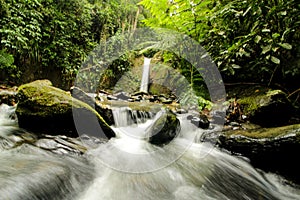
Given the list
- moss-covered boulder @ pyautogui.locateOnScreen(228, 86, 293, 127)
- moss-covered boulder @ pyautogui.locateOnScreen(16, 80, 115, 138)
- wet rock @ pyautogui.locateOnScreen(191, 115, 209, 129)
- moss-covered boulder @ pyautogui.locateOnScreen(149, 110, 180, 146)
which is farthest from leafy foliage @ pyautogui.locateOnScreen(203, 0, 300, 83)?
moss-covered boulder @ pyautogui.locateOnScreen(16, 80, 115, 138)

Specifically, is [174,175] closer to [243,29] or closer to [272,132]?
[272,132]

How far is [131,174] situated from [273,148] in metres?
1.58

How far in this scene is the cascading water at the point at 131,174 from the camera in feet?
5.07

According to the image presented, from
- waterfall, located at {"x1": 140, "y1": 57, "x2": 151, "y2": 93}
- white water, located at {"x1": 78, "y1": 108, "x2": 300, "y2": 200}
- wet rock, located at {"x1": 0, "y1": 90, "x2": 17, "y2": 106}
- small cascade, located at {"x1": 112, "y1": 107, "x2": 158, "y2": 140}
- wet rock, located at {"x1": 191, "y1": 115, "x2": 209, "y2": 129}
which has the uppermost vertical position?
waterfall, located at {"x1": 140, "y1": 57, "x2": 151, "y2": 93}

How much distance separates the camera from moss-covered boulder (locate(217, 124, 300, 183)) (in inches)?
86.4

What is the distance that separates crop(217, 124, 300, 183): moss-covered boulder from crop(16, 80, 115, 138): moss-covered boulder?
1916 millimetres

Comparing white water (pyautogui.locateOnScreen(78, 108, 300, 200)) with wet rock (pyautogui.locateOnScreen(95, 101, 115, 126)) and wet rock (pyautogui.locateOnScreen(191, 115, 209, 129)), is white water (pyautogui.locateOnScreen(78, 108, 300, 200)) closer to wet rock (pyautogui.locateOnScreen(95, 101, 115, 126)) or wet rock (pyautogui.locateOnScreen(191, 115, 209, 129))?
wet rock (pyautogui.locateOnScreen(191, 115, 209, 129))

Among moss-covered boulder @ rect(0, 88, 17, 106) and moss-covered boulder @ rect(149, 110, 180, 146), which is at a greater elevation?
moss-covered boulder @ rect(0, 88, 17, 106)

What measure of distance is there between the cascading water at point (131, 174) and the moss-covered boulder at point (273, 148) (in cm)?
12

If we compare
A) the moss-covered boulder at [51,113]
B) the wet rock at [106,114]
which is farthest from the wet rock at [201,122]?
the moss-covered boulder at [51,113]

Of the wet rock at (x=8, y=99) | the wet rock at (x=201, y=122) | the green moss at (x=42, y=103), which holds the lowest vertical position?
the wet rock at (x=201, y=122)

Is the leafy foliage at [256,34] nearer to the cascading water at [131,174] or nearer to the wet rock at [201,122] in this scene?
the wet rock at [201,122]

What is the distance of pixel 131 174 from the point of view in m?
2.09

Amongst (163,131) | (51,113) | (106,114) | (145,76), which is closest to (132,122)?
(106,114)
